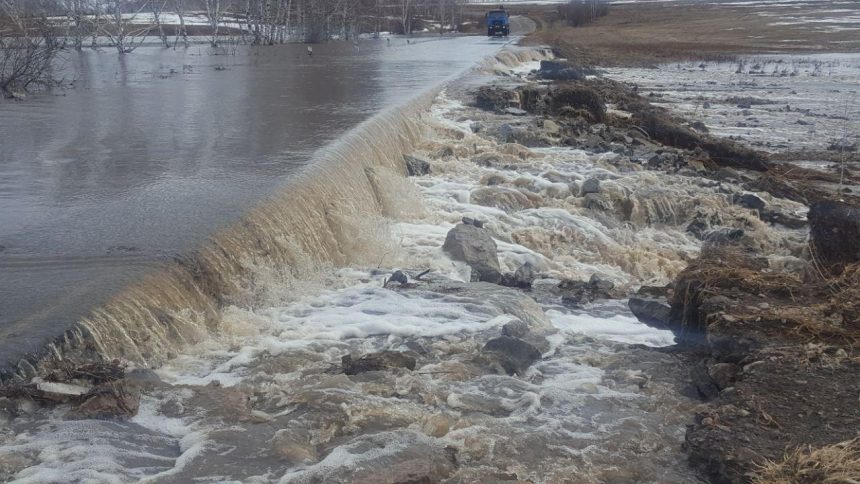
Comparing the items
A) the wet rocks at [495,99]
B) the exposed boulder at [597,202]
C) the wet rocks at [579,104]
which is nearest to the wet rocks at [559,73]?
the wet rocks at [495,99]

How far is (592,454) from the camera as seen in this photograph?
547 centimetres

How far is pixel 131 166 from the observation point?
1155 cm

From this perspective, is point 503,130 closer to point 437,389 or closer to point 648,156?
point 648,156

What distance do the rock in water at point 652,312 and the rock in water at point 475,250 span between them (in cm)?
173

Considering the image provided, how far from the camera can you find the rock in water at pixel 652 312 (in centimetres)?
831

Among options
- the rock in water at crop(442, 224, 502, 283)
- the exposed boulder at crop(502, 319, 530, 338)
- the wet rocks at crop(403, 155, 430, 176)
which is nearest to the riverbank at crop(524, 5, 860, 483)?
the exposed boulder at crop(502, 319, 530, 338)

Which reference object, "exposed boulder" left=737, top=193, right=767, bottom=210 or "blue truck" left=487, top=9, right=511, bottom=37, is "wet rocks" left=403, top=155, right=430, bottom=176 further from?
"blue truck" left=487, top=9, right=511, bottom=37

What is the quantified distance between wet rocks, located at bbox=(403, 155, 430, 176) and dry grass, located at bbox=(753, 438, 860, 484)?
10.3 meters

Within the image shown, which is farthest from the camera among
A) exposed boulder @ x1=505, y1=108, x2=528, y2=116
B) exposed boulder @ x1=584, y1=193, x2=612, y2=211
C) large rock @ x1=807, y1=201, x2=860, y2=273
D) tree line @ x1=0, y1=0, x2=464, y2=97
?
tree line @ x1=0, y1=0, x2=464, y2=97

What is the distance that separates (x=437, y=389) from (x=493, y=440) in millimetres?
862

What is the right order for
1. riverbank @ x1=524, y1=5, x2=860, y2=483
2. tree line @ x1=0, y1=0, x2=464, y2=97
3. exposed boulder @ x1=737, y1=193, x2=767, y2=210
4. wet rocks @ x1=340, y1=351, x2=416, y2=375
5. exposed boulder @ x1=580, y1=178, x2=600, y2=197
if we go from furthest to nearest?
tree line @ x1=0, y1=0, x2=464, y2=97 → exposed boulder @ x1=580, y1=178, x2=600, y2=197 → exposed boulder @ x1=737, y1=193, x2=767, y2=210 → wet rocks @ x1=340, y1=351, x2=416, y2=375 → riverbank @ x1=524, y1=5, x2=860, y2=483

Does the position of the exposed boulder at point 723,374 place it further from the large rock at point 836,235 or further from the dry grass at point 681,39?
the dry grass at point 681,39

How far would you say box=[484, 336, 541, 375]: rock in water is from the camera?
6.84 metres

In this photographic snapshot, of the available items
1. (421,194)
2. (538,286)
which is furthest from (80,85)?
(538,286)
